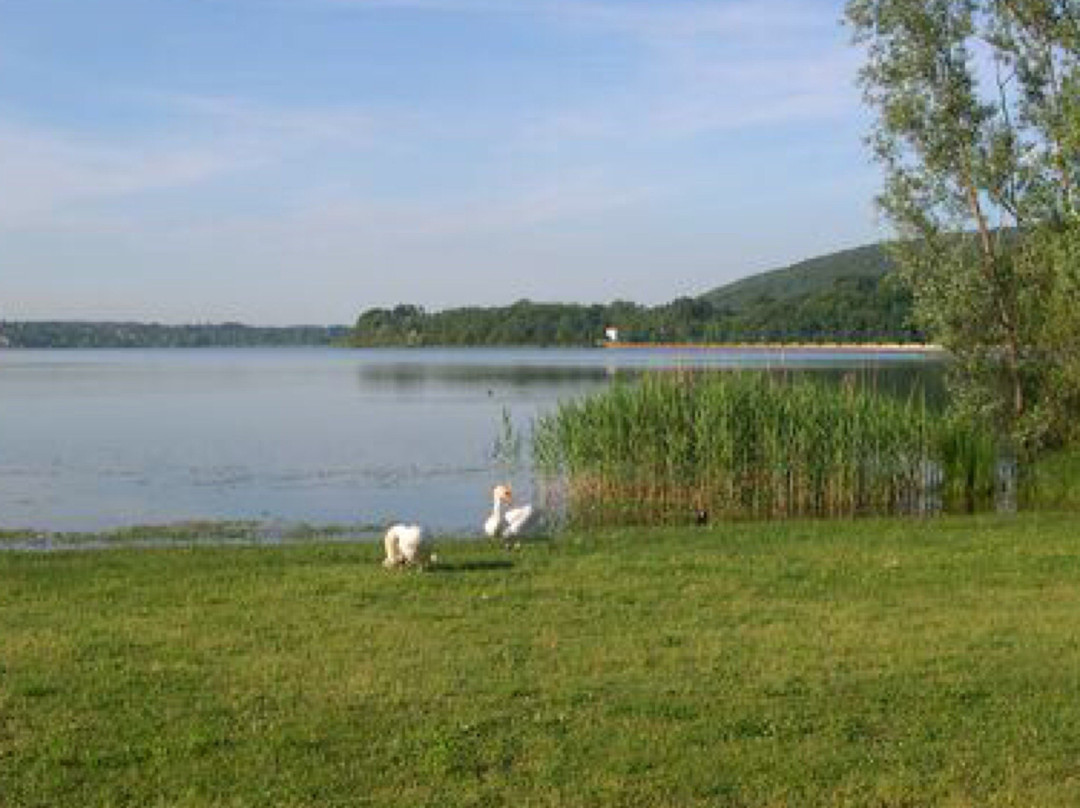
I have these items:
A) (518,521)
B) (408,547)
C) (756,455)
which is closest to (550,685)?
(408,547)

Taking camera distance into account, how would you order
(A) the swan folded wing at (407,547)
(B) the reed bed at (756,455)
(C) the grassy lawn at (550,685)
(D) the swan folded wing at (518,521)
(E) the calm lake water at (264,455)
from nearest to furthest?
1. (C) the grassy lawn at (550,685)
2. (A) the swan folded wing at (407,547)
3. (D) the swan folded wing at (518,521)
4. (B) the reed bed at (756,455)
5. (E) the calm lake water at (264,455)

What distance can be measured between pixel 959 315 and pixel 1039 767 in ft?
58.7

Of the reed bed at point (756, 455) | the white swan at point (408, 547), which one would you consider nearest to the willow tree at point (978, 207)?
the reed bed at point (756, 455)

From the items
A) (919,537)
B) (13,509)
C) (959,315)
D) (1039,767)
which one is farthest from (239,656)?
(13,509)

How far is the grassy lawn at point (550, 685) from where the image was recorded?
22.7ft

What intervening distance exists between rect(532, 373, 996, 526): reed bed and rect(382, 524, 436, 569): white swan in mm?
8580

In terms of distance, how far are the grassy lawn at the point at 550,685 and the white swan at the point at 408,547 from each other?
21 centimetres

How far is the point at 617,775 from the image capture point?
6.98 meters

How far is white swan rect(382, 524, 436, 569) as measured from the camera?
14.1 m

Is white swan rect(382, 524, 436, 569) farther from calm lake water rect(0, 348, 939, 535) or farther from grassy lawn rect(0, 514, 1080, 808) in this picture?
calm lake water rect(0, 348, 939, 535)

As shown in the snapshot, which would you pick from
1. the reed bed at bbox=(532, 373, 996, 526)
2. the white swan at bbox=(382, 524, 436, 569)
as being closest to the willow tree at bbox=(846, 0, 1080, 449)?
the reed bed at bbox=(532, 373, 996, 526)

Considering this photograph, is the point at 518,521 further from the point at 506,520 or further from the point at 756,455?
the point at 756,455

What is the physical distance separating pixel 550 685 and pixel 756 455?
48.3ft

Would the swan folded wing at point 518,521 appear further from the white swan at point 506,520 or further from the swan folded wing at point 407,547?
the swan folded wing at point 407,547
